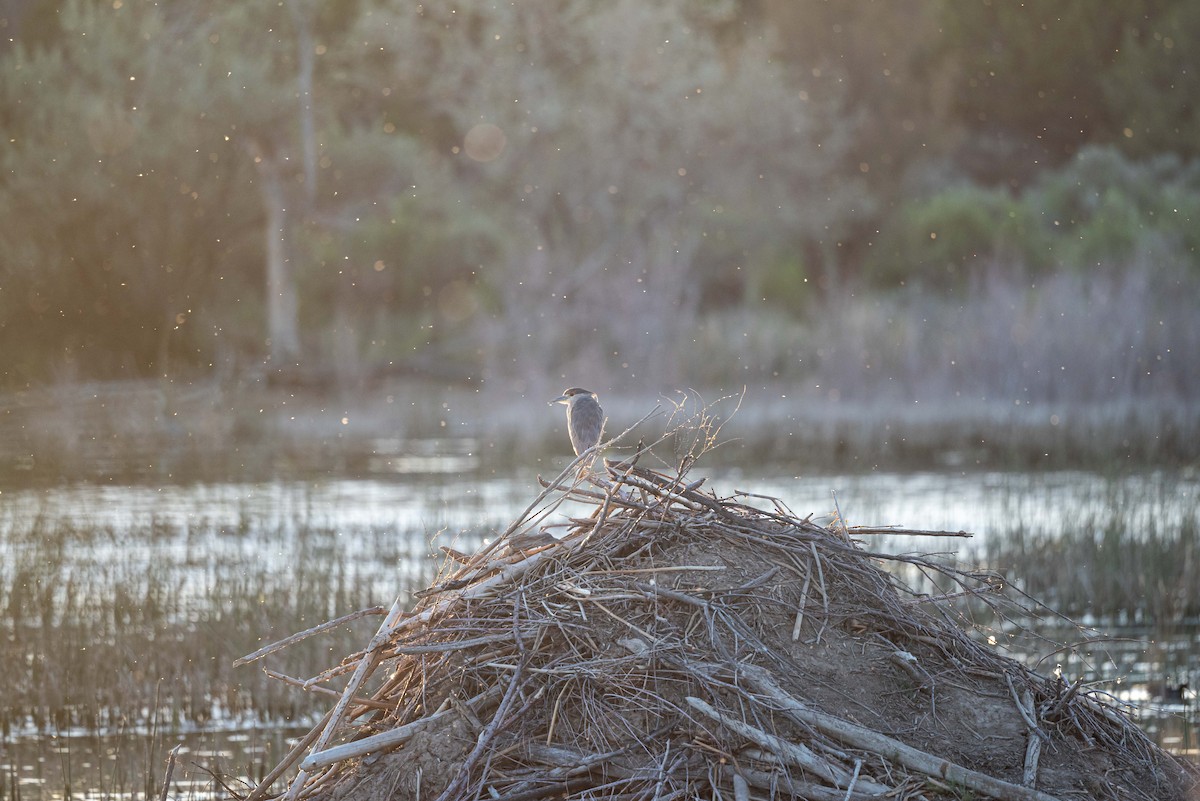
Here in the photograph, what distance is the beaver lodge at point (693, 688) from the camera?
518 centimetres

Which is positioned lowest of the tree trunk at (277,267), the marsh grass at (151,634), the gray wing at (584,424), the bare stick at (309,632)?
the marsh grass at (151,634)

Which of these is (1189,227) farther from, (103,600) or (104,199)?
(103,600)

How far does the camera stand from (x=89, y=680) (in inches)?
354

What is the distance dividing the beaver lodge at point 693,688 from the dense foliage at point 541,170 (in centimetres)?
1935

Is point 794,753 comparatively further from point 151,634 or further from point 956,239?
point 956,239

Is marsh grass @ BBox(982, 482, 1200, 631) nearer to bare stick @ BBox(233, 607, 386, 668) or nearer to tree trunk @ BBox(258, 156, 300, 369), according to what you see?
bare stick @ BBox(233, 607, 386, 668)

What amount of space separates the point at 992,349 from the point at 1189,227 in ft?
24.2

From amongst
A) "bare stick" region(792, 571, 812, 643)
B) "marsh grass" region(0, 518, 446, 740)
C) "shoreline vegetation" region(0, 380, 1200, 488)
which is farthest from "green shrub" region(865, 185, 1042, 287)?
"bare stick" region(792, 571, 812, 643)

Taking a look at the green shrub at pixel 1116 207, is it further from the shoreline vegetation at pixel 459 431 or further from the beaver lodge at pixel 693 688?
the beaver lodge at pixel 693 688

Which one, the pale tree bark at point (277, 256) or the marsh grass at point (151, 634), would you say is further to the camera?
the pale tree bark at point (277, 256)

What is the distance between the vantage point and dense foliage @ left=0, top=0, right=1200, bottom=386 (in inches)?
1026

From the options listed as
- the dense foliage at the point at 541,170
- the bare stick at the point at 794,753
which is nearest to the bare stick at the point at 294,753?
the bare stick at the point at 794,753

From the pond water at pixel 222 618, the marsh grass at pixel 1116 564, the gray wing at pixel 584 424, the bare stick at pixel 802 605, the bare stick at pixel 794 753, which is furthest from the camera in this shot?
the marsh grass at pixel 1116 564

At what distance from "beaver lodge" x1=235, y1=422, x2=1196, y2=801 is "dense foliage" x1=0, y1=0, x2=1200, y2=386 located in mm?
19353
